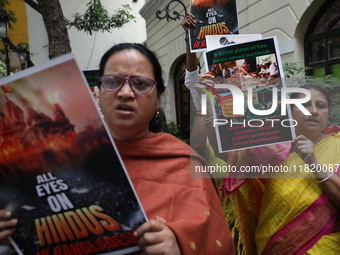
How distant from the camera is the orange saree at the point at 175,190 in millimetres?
1132

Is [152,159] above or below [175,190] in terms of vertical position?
above

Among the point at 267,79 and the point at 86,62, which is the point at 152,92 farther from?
the point at 86,62

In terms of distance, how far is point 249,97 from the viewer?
1.58 metres

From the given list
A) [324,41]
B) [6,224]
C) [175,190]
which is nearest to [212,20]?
[175,190]

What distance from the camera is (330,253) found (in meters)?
1.56

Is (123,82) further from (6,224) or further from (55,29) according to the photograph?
(55,29)

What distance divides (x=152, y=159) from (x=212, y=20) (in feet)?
4.71

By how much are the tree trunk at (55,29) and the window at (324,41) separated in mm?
3359

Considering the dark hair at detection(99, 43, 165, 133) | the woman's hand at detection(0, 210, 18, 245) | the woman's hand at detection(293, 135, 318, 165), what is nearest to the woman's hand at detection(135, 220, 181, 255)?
the woman's hand at detection(0, 210, 18, 245)

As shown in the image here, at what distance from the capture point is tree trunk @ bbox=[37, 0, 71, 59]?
441 cm

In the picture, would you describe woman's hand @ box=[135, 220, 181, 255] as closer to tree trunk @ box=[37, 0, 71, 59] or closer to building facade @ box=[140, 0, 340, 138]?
building facade @ box=[140, 0, 340, 138]

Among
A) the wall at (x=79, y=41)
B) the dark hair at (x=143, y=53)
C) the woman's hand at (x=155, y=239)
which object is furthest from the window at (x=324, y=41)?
the wall at (x=79, y=41)

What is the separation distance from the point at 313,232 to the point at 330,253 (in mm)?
121

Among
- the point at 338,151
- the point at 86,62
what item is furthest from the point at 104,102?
the point at 86,62
